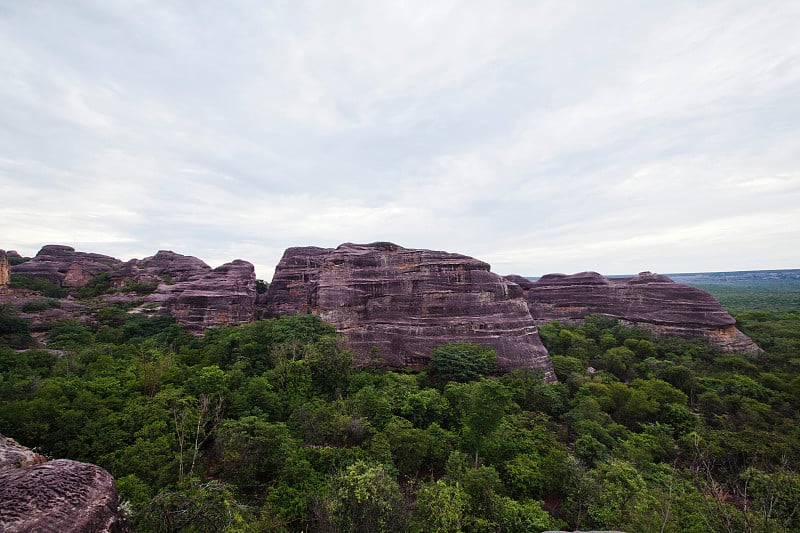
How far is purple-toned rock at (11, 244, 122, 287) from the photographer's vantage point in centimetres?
3802

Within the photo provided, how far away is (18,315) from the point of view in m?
25.2

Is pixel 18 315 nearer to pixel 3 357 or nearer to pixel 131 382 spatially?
pixel 3 357

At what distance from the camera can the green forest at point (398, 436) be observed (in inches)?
376

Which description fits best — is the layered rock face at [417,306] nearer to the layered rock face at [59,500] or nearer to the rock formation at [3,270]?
the layered rock face at [59,500]

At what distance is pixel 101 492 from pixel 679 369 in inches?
1277

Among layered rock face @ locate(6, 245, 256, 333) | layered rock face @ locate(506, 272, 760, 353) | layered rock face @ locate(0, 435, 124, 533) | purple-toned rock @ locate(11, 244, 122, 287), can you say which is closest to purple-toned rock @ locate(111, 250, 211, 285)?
layered rock face @ locate(6, 245, 256, 333)

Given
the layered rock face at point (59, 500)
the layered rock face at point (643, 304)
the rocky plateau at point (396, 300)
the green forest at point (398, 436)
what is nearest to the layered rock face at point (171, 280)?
the rocky plateau at point (396, 300)

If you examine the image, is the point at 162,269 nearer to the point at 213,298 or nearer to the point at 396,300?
the point at 213,298

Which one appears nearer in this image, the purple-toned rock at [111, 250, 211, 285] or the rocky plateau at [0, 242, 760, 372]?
the rocky plateau at [0, 242, 760, 372]

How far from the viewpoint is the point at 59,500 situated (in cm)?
511

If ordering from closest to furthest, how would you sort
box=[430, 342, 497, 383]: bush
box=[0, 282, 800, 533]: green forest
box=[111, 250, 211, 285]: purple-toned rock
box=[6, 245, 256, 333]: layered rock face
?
box=[0, 282, 800, 533]: green forest < box=[430, 342, 497, 383]: bush < box=[6, 245, 256, 333]: layered rock face < box=[111, 250, 211, 285]: purple-toned rock

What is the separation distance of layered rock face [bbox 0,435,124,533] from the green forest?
2.19m

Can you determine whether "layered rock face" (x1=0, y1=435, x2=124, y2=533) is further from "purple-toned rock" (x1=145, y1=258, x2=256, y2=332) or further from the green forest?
"purple-toned rock" (x1=145, y1=258, x2=256, y2=332)

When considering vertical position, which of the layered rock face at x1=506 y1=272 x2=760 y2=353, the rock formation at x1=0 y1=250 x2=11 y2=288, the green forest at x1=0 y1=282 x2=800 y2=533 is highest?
the rock formation at x1=0 y1=250 x2=11 y2=288
